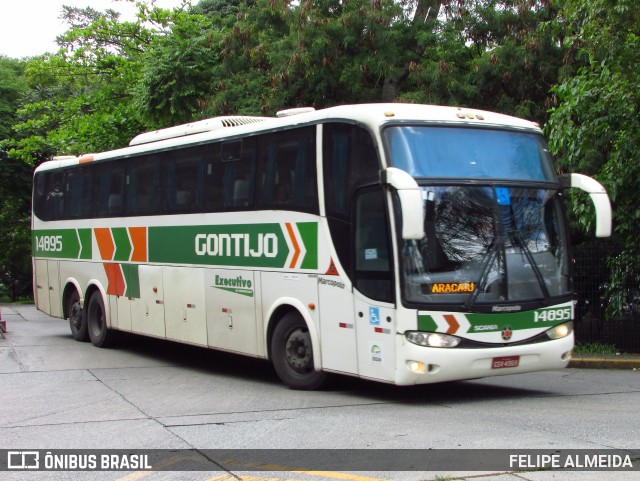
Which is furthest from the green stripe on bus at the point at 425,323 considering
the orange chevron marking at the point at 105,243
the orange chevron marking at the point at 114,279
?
the orange chevron marking at the point at 105,243

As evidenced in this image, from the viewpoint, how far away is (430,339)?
970 centimetres

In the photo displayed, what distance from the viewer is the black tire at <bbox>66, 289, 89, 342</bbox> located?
18031mm

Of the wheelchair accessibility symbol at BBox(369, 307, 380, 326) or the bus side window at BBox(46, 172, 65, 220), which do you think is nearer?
the wheelchair accessibility symbol at BBox(369, 307, 380, 326)

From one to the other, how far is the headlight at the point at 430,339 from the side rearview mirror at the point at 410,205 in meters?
1.25

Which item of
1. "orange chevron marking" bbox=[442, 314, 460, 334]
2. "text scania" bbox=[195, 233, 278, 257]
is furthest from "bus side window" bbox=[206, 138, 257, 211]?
"orange chevron marking" bbox=[442, 314, 460, 334]

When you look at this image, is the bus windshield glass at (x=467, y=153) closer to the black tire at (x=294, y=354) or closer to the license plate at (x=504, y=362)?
the license plate at (x=504, y=362)

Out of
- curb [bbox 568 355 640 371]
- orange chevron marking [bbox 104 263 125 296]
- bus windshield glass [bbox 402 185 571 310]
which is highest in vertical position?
bus windshield glass [bbox 402 185 571 310]

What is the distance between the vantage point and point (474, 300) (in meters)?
9.84

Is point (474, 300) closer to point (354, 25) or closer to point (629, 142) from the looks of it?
point (629, 142)

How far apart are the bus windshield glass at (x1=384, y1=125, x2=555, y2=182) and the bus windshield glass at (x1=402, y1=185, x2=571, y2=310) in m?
0.22

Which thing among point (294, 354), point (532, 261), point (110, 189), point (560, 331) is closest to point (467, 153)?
point (532, 261)

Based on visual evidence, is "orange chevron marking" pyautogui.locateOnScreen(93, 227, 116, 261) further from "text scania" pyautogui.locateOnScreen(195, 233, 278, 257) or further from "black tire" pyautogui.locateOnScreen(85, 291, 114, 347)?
"text scania" pyautogui.locateOnScreen(195, 233, 278, 257)

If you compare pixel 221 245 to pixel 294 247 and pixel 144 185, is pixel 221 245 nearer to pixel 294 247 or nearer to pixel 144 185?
pixel 294 247

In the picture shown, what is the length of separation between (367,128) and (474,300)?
2239mm
